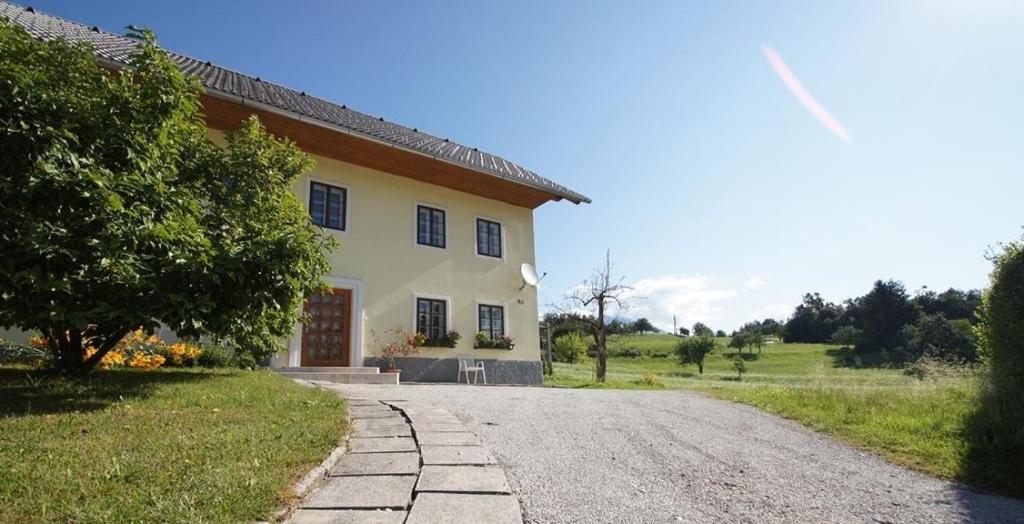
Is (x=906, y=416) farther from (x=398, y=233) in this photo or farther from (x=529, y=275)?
(x=398, y=233)

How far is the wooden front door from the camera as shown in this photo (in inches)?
443

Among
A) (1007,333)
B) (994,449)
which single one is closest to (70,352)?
(994,449)

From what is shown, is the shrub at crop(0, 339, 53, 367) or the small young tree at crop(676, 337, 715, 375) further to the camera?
the small young tree at crop(676, 337, 715, 375)

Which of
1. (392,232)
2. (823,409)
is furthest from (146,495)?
(392,232)

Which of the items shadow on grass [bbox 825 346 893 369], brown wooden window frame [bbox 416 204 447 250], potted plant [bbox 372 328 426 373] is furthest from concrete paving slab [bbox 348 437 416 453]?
shadow on grass [bbox 825 346 893 369]

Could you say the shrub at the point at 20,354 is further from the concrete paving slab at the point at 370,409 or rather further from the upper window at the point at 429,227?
the upper window at the point at 429,227

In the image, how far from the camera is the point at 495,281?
14422mm

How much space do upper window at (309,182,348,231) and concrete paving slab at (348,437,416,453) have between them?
8.52m

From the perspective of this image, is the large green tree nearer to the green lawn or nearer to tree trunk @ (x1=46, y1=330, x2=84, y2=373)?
tree trunk @ (x1=46, y1=330, x2=84, y2=373)

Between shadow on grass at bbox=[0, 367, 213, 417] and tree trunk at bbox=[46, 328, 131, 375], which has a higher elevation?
tree trunk at bbox=[46, 328, 131, 375]

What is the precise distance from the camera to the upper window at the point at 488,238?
1441 cm

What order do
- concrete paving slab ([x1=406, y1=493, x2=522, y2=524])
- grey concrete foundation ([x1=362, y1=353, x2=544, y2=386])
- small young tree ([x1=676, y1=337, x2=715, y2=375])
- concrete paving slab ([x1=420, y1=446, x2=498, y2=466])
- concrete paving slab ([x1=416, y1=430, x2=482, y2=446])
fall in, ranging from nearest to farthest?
concrete paving slab ([x1=406, y1=493, x2=522, y2=524]), concrete paving slab ([x1=420, y1=446, x2=498, y2=466]), concrete paving slab ([x1=416, y1=430, x2=482, y2=446]), grey concrete foundation ([x1=362, y1=353, x2=544, y2=386]), small young tree ([x1=676, y1=337, x2=715, y2=375])

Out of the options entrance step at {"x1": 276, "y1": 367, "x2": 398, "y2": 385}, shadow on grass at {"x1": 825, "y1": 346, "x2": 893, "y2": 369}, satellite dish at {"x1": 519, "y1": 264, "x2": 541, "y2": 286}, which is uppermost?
satellite dish at {"x1": 519, "y1": 264, "x2": 541, "y2": 286}

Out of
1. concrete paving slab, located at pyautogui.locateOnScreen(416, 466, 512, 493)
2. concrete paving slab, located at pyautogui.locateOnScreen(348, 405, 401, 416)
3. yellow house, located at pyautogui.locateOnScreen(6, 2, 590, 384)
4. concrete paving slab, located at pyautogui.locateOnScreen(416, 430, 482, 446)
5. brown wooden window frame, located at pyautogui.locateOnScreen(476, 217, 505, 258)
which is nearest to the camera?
concrete paving slab, located at pyautogui.locateOnScreen(416, 466, 512, 493)
